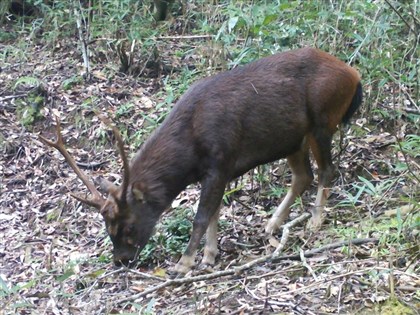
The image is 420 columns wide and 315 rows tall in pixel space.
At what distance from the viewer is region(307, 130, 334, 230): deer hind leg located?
8266 millimetres

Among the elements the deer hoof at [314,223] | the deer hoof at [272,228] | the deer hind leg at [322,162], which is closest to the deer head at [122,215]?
the deer hoof at [272,228]

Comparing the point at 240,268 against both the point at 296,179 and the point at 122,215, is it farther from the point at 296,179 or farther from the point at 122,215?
the point at 296,179

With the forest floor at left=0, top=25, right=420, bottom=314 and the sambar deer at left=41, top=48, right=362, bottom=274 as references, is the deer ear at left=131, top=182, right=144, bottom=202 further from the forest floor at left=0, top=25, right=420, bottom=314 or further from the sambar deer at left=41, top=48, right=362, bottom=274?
the forest floor at left=0, top=25, right=420, bottom=314

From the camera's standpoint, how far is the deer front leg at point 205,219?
7.76m

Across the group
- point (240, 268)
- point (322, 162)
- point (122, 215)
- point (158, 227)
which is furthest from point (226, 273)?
point (322, 162)

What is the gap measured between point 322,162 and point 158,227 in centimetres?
173

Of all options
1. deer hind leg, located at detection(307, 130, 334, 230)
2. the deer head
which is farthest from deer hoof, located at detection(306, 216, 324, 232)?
the deer head

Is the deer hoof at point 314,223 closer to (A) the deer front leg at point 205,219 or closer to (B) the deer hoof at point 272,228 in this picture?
(B) the deer hoof at point 272,228

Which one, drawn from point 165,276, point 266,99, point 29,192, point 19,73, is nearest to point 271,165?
point 266,99

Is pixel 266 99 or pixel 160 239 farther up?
pixel 266 99

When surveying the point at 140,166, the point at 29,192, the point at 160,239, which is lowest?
the point at 29,192

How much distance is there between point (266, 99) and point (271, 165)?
145 centimetres

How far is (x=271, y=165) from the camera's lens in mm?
9484

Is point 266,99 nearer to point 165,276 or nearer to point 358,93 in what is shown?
point 358,93
